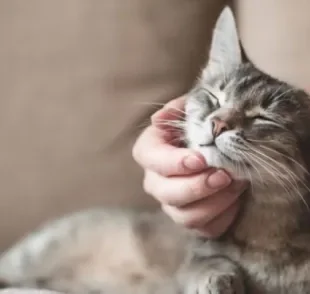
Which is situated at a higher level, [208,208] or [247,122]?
[247,122]

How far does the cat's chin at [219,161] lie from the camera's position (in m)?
0.91

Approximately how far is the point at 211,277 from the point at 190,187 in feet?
0.38

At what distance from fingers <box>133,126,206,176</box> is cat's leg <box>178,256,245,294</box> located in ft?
0.43

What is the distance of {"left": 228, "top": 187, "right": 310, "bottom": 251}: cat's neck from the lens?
99cm

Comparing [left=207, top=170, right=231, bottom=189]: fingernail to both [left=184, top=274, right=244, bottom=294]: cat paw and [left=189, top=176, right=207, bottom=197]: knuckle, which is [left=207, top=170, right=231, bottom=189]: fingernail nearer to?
[left=189, top=176, right=207, bottom=197]: knuckle

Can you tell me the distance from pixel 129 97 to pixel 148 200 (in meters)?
0.17

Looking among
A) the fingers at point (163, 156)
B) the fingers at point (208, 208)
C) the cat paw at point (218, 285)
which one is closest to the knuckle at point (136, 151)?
the fingers at point (163, 156)

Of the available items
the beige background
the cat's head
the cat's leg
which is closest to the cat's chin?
the cat's head

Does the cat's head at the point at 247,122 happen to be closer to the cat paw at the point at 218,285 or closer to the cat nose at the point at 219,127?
the cat nose at the point at 219,127

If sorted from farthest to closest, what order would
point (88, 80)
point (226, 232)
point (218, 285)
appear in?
point (88, 80), point (226, 232), point (218, 285)

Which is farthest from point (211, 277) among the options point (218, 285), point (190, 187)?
point (190, 187)

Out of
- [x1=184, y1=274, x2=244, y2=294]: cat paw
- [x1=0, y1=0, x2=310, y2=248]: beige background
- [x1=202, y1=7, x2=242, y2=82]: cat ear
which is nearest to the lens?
[x1=184, y1=274, x2=244, y2=294]: cat paw

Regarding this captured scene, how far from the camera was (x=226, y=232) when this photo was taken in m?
1.01

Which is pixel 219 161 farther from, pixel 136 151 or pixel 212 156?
pixel 136 151
